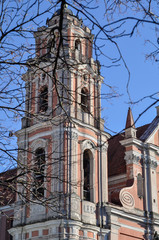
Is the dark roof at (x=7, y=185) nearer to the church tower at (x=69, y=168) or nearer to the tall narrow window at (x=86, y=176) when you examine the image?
the church tower at (x=69, y=168)

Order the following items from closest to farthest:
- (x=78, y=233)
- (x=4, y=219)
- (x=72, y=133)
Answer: (x=78, y=233), (x=72, y=133), (x=4, y=219)

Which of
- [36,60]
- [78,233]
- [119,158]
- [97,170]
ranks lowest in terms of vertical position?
[78,233]

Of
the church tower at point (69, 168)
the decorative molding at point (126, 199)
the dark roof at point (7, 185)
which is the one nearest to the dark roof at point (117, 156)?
the decorative molding at point (126, 199)

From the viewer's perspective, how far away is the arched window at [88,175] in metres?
24.5

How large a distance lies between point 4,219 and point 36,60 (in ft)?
71.8

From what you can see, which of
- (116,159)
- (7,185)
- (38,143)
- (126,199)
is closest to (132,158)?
(126,199)

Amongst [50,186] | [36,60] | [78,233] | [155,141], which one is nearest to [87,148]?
[50,186]

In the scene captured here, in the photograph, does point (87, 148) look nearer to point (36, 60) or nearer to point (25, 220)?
point (25, 220)

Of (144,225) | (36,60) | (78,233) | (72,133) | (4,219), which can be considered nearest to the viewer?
(36,60)

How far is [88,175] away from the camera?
24828 millimetres

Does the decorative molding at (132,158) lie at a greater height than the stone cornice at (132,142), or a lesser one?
lesser

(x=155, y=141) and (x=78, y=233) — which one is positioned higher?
(x=155, y=141)

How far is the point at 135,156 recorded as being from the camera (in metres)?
28.1

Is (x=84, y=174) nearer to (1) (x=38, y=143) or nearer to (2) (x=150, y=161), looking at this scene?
(1) (x=38, y=143)
